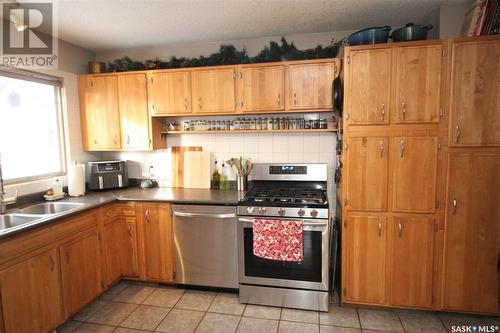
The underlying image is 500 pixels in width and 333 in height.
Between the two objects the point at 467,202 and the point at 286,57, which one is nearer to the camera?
the point at 467,202

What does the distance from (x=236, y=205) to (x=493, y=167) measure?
2060mm

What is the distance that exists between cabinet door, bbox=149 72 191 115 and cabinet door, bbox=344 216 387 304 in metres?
2.00

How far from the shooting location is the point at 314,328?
2213 millimetres

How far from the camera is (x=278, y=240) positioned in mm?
2422

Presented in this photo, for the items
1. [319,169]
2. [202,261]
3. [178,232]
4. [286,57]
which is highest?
[286,57]

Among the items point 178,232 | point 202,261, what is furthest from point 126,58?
point 202,261

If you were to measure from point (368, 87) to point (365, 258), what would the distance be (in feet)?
4.68

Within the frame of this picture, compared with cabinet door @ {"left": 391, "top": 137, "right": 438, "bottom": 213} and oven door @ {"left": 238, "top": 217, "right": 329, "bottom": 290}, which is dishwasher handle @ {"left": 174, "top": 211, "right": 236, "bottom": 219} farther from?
cabinet door @ {"left": 391, "top": 137, "right": 438, "bottom": 213}

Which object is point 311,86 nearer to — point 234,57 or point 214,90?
point 234,57

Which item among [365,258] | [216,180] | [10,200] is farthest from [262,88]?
[10,200]

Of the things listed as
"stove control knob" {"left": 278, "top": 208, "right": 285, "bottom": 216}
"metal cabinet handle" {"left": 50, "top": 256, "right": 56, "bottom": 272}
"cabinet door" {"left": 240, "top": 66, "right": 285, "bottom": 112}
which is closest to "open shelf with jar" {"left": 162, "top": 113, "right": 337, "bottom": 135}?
"cabinet door" {"left": 240, "top": 66, "right": 285, "bottom": 112}

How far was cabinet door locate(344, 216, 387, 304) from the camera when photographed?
7.75ft

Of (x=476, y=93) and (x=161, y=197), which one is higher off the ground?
(x=476, y=93)

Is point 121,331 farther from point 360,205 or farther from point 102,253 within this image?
point 360,205
